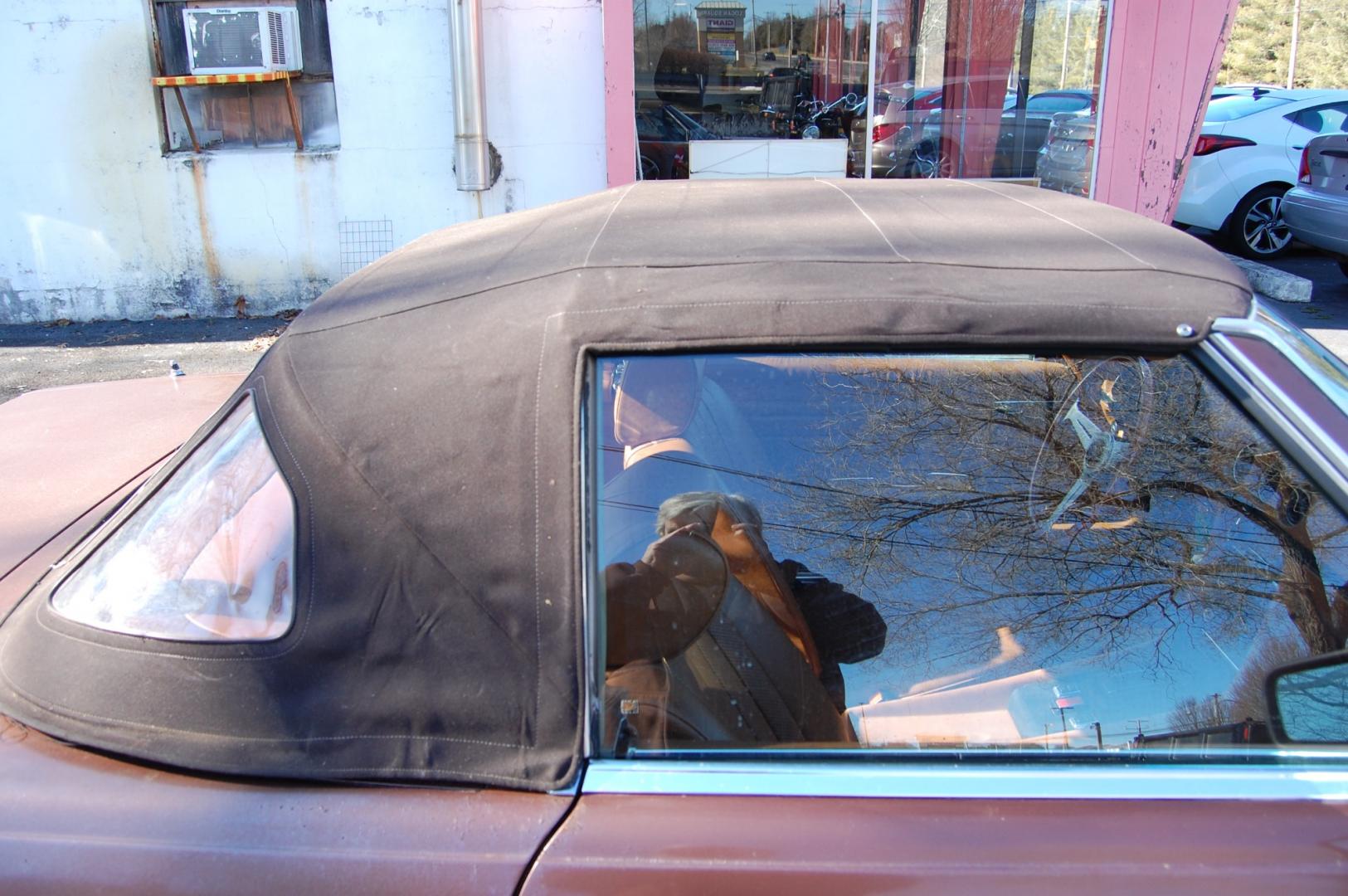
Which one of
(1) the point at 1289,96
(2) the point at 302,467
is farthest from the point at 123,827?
(1) the point at 1289,96

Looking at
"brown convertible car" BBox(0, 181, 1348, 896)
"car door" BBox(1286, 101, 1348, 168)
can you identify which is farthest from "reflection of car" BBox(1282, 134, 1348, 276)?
"brown convertible car" BBox(0, 181, 1348, 896)

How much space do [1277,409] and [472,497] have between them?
3.71 feet

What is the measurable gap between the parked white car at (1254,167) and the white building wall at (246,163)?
563 cm

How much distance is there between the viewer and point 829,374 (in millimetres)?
1808

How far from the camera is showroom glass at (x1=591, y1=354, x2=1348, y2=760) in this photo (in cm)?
163

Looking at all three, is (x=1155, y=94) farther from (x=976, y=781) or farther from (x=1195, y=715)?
(x=976, y=781)

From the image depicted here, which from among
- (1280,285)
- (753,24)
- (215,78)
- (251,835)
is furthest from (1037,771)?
(1280,285)

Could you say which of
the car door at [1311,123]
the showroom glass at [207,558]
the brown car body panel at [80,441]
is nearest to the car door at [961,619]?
the showroom glass at [207,558]

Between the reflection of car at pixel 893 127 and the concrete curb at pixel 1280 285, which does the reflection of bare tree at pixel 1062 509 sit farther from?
the concrete curb at pixel 1280 285

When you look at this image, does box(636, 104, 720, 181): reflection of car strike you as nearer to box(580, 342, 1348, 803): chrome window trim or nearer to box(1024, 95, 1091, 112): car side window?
box(1024, 95, 1091, 112): car side window

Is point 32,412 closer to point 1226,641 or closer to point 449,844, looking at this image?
point 449,844

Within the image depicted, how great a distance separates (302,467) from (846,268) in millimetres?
846

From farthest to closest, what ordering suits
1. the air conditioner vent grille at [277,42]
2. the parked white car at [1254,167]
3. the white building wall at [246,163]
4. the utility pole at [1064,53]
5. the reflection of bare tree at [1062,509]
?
the parked white car at [1254,167]
the utility pole at [1064,53]
the air conditioner vent grille at [277,42]
the white building wall at [246,163]
the reflection of bare tree at [1062,509]

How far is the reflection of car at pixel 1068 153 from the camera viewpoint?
7.91 meters
